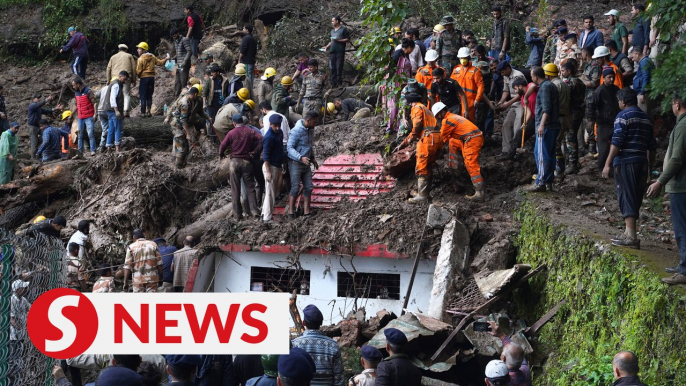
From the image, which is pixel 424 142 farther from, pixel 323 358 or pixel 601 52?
pixel 323 358

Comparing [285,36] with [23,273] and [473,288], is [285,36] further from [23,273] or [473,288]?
[23,273]

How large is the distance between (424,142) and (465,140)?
27.2 inches

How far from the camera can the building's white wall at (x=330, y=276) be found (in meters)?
12.2

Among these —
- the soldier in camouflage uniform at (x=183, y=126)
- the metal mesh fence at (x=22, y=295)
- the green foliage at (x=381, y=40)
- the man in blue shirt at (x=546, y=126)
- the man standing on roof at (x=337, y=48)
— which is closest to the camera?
the metal mesh fence at (x=22, y=295)

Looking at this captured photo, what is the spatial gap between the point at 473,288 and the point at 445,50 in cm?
713

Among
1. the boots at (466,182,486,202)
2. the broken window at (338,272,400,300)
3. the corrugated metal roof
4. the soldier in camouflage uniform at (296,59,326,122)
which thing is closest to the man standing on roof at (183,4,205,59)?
the soldier in camouflage uniform at (296,59,326,122)

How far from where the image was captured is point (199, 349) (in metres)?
6.85

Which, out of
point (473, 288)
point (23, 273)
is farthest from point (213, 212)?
point (23, 273)

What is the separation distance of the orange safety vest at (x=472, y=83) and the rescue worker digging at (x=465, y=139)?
1.52m

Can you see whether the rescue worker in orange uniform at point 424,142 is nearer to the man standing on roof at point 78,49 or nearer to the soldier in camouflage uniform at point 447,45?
the soldier in camouflage uniform at point 447,45

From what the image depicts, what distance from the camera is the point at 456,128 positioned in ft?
42.2

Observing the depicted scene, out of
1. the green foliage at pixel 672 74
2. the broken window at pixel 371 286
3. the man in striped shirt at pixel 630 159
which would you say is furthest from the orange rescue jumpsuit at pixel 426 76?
the green foliage at pixel 672 74

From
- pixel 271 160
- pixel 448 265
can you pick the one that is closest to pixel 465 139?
pixel 448 265

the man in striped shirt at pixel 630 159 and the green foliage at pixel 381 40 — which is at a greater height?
the green foliage at pixel 381 40
